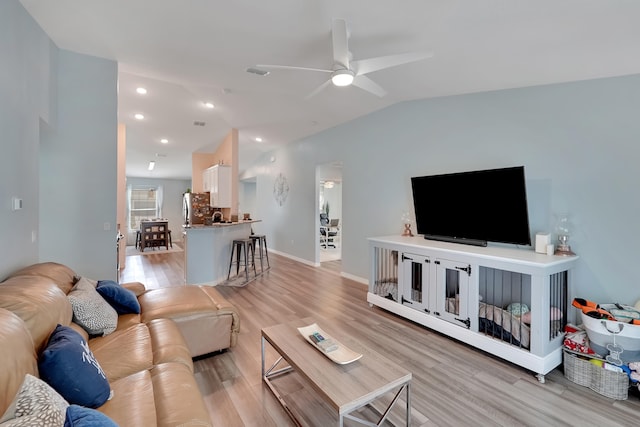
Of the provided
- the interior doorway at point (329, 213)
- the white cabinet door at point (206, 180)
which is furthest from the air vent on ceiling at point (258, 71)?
the white cabinet door at point (206, 180)

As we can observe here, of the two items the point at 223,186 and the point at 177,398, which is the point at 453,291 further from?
→ the point at 223,186

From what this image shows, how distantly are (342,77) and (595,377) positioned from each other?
3.08 m

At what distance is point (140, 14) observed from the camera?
248cm

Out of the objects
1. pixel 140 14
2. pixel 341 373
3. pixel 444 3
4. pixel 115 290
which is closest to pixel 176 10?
pixel 140 14

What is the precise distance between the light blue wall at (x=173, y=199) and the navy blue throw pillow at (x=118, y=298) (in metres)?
9.30

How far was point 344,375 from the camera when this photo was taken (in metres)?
1.69

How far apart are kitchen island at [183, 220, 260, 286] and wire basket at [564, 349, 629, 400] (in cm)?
470

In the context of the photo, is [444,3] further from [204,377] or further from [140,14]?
[204,377]

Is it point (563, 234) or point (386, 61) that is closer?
point (386, 61)

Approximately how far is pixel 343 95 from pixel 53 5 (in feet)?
10.7

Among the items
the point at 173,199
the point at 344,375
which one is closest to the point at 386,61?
the point at 344,375

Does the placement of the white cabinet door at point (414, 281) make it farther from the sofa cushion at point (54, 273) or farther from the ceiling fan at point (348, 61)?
the sofa cushion at point (54, 273)

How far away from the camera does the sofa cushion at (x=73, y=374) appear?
50.0 inches

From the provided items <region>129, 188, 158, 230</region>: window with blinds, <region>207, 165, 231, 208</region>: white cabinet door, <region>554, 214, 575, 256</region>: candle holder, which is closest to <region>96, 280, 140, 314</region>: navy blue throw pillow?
<region>554, 214, 575, 256</region>: candle holder
